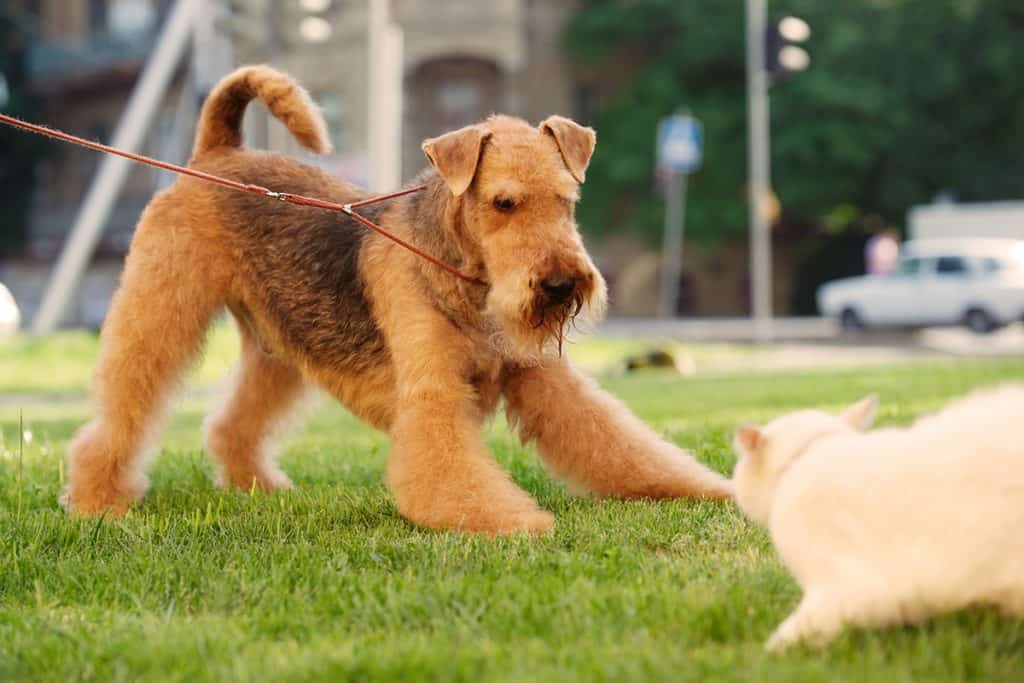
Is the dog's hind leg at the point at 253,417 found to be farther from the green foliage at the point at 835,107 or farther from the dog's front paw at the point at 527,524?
the green foliage at the point at 835,107

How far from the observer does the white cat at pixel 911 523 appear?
86.1 inches

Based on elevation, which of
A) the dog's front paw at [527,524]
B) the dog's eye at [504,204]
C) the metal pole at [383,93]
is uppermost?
the metal pole at [383,93]

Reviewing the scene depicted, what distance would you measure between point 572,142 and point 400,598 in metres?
1.95

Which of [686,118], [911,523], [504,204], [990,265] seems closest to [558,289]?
[504,204]

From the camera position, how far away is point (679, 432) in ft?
18.9

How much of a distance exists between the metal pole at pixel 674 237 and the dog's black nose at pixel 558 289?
22.2 metres

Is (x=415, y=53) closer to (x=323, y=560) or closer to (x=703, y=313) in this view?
(x=703, y=313)

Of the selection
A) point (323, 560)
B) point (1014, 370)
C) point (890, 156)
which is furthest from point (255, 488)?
point (890, 156)

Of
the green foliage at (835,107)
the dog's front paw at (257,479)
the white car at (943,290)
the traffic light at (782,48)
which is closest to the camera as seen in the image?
the dog's front paw at (257,479)

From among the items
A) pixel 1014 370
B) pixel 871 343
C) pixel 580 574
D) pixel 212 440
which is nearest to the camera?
pixel 580 574

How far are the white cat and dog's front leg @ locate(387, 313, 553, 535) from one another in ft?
4.91

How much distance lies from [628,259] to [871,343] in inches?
453

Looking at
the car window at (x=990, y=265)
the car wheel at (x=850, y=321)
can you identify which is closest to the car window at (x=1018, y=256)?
the car window at (x=990, y=265)

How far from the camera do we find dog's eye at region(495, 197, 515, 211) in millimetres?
3814
